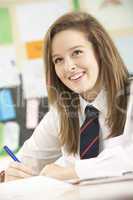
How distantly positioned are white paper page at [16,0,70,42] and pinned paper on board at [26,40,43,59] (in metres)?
0.02

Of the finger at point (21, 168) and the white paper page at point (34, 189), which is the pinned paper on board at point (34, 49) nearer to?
the finger at point (21, 168)

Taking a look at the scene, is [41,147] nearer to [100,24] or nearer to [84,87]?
[84,87]

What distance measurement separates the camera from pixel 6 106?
109cm

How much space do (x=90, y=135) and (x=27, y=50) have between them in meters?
0.32

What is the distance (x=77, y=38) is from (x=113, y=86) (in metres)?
0.15

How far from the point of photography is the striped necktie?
94 centimetres

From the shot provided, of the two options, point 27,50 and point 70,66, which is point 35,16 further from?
point 70,66

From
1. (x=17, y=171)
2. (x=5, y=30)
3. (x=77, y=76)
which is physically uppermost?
(x=5, y=30)

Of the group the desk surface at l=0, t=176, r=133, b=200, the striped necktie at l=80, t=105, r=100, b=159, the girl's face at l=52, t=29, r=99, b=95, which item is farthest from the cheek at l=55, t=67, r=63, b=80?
the desk surface at l=0, t=176, r=133, b=200

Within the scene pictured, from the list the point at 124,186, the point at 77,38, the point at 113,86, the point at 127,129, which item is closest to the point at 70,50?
the point at 77,38

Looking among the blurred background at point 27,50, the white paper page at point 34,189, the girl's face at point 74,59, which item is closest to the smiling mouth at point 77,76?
the girl's face at point 74,59

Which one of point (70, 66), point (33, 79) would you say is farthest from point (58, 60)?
point (33, 79)

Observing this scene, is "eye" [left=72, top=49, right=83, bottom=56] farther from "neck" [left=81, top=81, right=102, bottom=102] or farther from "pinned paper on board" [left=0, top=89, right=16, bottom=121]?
"pinned paper on board" [left=0, top=89, right=16, bottom=121]

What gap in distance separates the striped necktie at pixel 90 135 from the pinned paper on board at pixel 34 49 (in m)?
0.22
